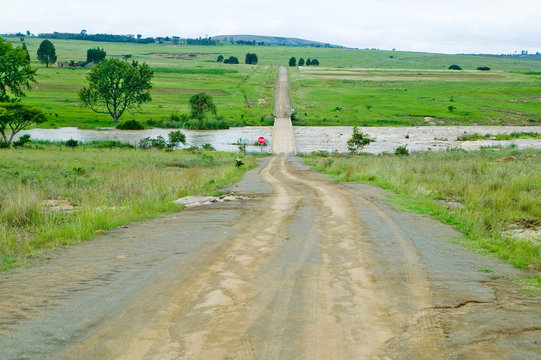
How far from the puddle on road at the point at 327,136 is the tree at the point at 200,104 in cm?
766

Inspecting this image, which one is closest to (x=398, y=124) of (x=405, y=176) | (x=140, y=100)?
(x=140, y=100)

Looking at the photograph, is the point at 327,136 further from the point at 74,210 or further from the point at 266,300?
the point at 266,300

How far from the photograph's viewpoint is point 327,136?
81.2 m

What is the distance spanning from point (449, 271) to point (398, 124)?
296 ft

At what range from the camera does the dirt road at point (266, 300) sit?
18.5 feet

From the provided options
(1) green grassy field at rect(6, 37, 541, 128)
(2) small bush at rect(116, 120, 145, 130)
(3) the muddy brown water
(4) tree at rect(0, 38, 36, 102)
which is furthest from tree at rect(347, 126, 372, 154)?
(3) the muddy brown water

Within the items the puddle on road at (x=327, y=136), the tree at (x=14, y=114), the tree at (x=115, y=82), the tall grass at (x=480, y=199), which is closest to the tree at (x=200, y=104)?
the puddle on road at (x=327, y=136)

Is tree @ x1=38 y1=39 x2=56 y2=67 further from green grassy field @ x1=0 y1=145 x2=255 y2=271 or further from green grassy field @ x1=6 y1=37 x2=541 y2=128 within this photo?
green grassy field @ x1=0 y1=145 x2=255 y2=271

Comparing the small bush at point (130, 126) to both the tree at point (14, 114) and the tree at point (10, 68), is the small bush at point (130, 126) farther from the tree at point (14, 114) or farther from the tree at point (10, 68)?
the tree at point (14, 114)

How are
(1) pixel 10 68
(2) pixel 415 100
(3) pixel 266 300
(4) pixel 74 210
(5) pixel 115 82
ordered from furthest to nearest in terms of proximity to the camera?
(2) pixel 415 100 < (5) pixel 115 82 < (1) pixel 10 68 < (4) pixel 74 210 < (3) pixel 266 300

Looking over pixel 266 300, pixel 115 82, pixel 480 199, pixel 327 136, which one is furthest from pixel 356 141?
pixel 266 300

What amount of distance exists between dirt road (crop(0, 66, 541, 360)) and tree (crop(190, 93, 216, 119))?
82503 millimetres

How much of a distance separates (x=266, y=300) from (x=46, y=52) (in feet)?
567

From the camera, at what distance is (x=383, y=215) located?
14883 millimetres
